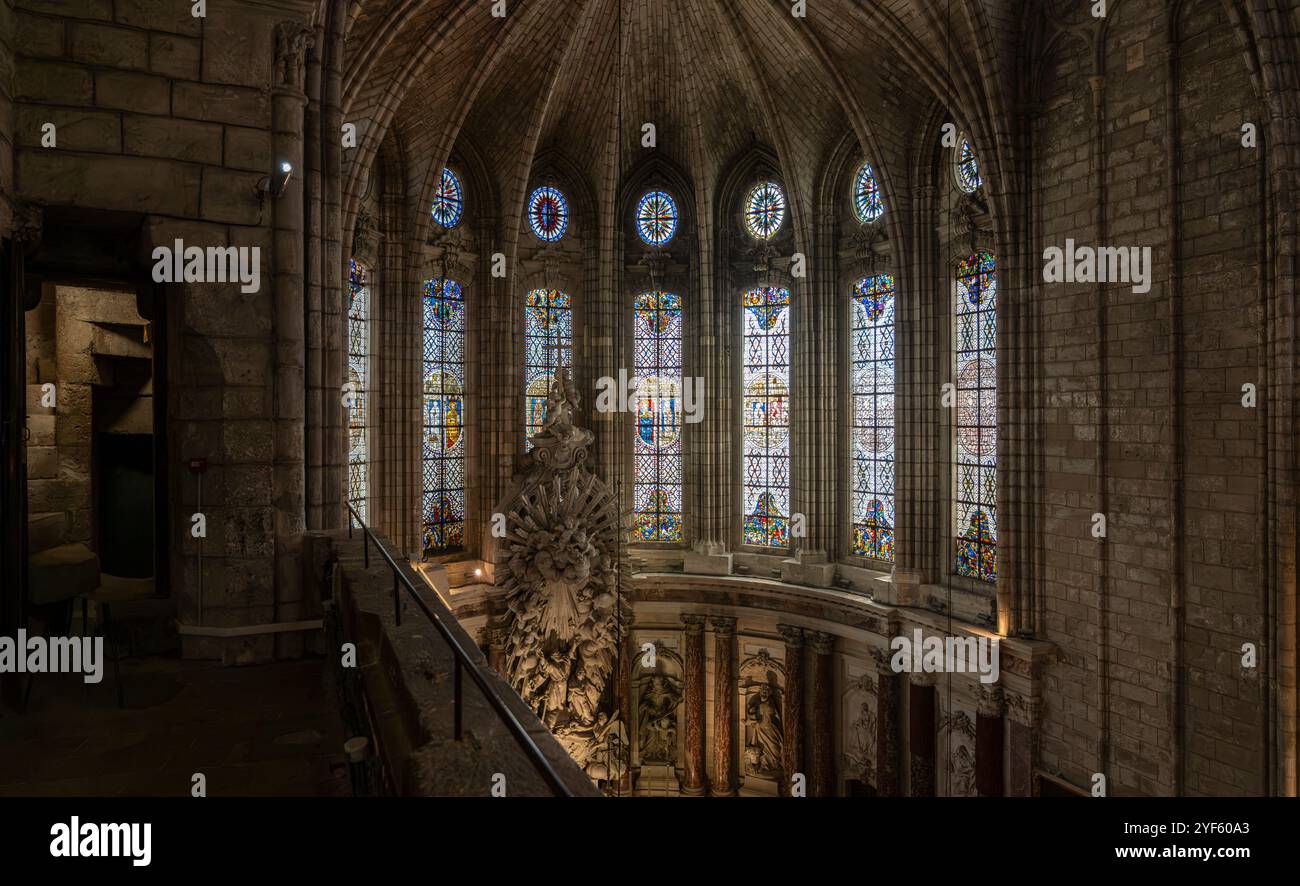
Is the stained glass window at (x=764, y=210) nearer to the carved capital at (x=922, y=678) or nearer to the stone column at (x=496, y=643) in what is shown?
the carved capital at (x=922, y=678)

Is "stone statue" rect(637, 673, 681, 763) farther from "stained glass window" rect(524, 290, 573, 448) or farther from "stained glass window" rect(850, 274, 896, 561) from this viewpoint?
"stained glass window" rect(524, 290, 573, 448)

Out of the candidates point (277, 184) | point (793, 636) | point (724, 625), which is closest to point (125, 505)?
point (277, 184)

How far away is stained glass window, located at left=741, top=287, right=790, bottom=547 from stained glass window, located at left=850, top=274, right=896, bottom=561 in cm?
134

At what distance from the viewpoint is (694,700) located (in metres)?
16.3

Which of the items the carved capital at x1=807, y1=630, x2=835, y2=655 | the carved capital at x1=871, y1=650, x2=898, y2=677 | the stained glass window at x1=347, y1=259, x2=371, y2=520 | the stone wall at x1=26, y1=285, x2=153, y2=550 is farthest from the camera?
the carved capital at x1=807, y1=630, x2=835, y2=655

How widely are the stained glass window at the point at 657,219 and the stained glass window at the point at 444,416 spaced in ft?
12.4

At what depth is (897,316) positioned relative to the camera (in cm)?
1445

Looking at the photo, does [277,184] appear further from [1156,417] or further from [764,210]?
[764,210]

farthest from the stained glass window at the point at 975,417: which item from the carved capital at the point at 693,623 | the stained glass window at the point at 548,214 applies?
the stained glass window at the point at 548,214

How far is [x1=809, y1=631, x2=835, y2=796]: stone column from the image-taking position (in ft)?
50.0

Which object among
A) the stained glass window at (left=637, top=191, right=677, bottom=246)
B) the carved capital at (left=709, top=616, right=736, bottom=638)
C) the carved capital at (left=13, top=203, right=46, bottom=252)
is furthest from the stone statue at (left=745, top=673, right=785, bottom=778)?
the carved capital at (left=13, top=203, right=46, bottom=252)

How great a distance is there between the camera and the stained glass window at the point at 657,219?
17406mm

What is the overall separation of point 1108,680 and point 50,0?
39.8 ft

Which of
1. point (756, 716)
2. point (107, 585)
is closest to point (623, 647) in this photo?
point (756, 716)
